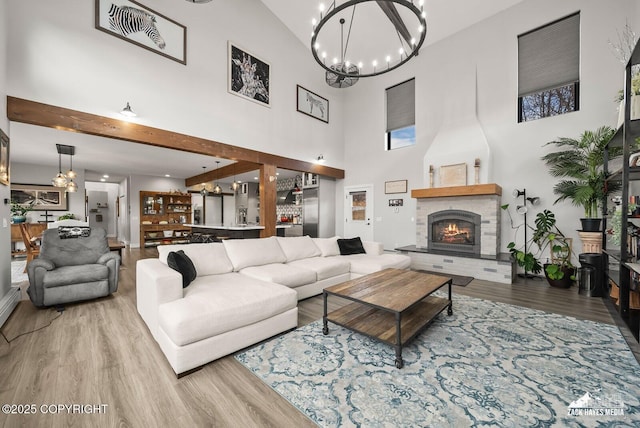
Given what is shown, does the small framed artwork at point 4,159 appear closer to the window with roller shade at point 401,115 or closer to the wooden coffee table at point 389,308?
the wooden coffee table at point 389,308

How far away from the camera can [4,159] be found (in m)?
3.18

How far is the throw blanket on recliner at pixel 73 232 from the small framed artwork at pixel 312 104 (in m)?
5.14

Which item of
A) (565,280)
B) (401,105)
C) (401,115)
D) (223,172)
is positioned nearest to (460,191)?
(565,280)

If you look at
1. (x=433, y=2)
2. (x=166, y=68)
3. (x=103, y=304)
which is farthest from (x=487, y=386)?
(x=433, y=2)

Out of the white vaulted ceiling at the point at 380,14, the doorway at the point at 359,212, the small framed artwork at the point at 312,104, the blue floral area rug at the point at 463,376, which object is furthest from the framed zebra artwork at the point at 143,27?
A: the doorway at the point at 359,212

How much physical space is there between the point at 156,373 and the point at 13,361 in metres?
1.24

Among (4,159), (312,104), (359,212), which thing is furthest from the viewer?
(359,212)

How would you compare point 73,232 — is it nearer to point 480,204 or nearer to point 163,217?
point 163,217

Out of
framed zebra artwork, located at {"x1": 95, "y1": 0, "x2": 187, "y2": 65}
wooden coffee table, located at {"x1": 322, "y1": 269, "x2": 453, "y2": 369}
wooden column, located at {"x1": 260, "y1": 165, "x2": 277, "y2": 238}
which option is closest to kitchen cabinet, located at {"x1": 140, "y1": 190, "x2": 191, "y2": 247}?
wooden column, located at {"x1": 260, "y1": 165, "x2": 277, "y2": 238}

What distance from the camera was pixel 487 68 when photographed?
5.53 metres

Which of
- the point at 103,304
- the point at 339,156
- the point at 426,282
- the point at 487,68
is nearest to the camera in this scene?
the point at 426,282

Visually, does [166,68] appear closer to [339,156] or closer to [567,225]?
[339,156]

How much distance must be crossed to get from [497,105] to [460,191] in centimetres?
202

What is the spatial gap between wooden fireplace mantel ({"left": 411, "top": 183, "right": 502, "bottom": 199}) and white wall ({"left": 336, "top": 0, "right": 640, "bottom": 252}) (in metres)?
0.69
